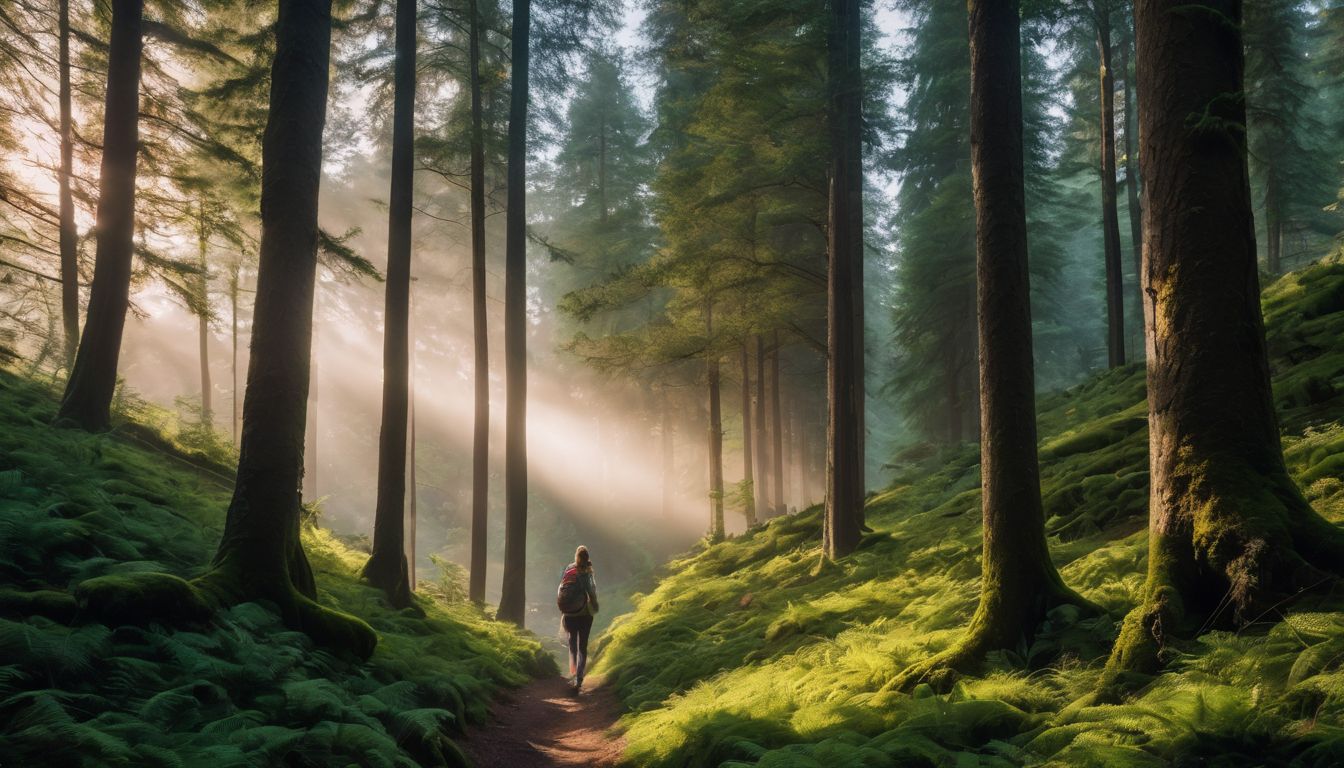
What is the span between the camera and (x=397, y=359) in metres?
12.0

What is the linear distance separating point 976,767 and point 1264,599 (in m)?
1.95

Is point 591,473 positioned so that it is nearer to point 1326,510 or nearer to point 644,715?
point 644,715

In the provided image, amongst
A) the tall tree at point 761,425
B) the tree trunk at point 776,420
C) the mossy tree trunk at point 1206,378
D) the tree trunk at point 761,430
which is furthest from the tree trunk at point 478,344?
the mossy tree trunk at point 1206,378

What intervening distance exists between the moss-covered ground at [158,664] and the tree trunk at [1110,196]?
59.1 ft

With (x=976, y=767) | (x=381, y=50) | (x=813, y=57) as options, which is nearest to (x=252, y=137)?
(x=381, y=50)

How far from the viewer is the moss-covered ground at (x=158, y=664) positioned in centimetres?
365

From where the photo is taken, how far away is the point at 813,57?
12789 millimetres

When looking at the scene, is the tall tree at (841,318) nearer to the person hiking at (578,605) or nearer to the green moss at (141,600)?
the person hiking at (578,605)

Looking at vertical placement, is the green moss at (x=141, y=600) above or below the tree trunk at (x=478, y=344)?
below

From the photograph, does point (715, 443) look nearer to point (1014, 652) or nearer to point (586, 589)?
point (586, 589)

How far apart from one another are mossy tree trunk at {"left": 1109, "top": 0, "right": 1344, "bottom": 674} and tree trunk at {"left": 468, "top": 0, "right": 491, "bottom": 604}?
41.1 feet

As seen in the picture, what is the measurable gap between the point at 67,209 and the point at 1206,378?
19623mm

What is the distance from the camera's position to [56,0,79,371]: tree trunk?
1527 cm

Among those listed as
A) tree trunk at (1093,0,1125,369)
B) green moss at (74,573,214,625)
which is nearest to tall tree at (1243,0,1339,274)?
tree trunk at (1093,0,1125,369)
